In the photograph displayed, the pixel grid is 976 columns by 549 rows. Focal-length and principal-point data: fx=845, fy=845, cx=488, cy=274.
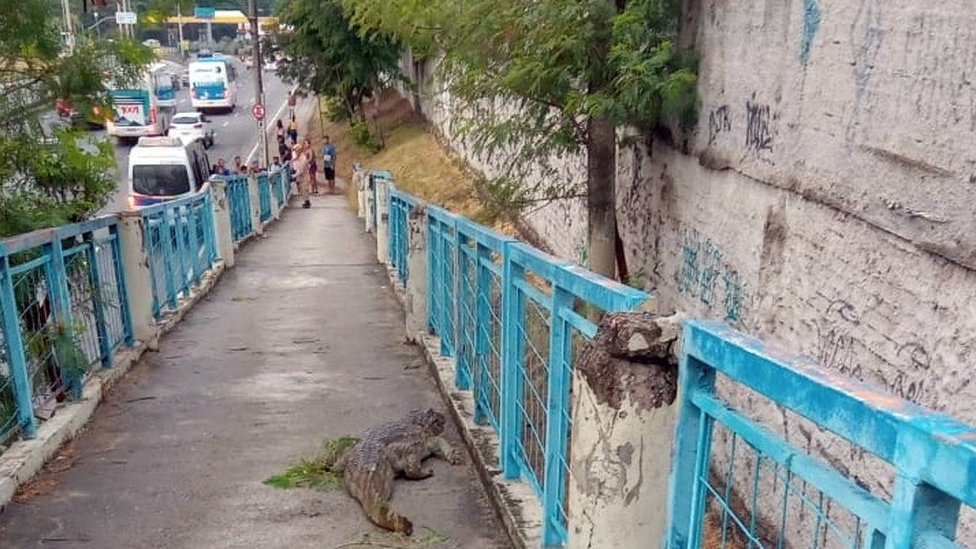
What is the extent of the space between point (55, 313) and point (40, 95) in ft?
5.44

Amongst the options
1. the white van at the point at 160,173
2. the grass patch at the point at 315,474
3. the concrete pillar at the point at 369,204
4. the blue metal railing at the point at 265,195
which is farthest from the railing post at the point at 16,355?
the white van at the point at 160,173

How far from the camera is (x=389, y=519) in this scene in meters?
3.79

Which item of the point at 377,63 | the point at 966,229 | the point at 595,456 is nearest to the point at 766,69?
the point at 966,229

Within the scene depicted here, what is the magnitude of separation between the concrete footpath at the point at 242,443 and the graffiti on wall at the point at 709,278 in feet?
6.13

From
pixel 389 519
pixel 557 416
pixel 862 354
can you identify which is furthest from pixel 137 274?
pixel 862 354

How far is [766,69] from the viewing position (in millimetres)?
4867

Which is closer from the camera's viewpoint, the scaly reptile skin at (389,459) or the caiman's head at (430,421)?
the scaly reptile skin at (389,459)

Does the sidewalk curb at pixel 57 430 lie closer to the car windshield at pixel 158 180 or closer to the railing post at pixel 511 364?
the railing post at pixel 511 364

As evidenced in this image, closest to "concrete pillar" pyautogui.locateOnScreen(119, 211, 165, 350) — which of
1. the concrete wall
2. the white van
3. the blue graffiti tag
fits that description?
the concrete wall

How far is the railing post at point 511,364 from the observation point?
3.87 m

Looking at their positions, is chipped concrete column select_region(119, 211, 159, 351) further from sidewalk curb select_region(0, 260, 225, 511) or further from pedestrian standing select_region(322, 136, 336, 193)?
pedestrian standing select_region(322, 136, 336, 193)

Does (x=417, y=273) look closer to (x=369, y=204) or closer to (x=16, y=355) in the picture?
(x=16, y=355)

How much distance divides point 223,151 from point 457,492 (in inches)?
1388

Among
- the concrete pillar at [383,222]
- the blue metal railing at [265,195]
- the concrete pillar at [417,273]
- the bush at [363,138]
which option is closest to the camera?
the concrete pillar at [417,273]
